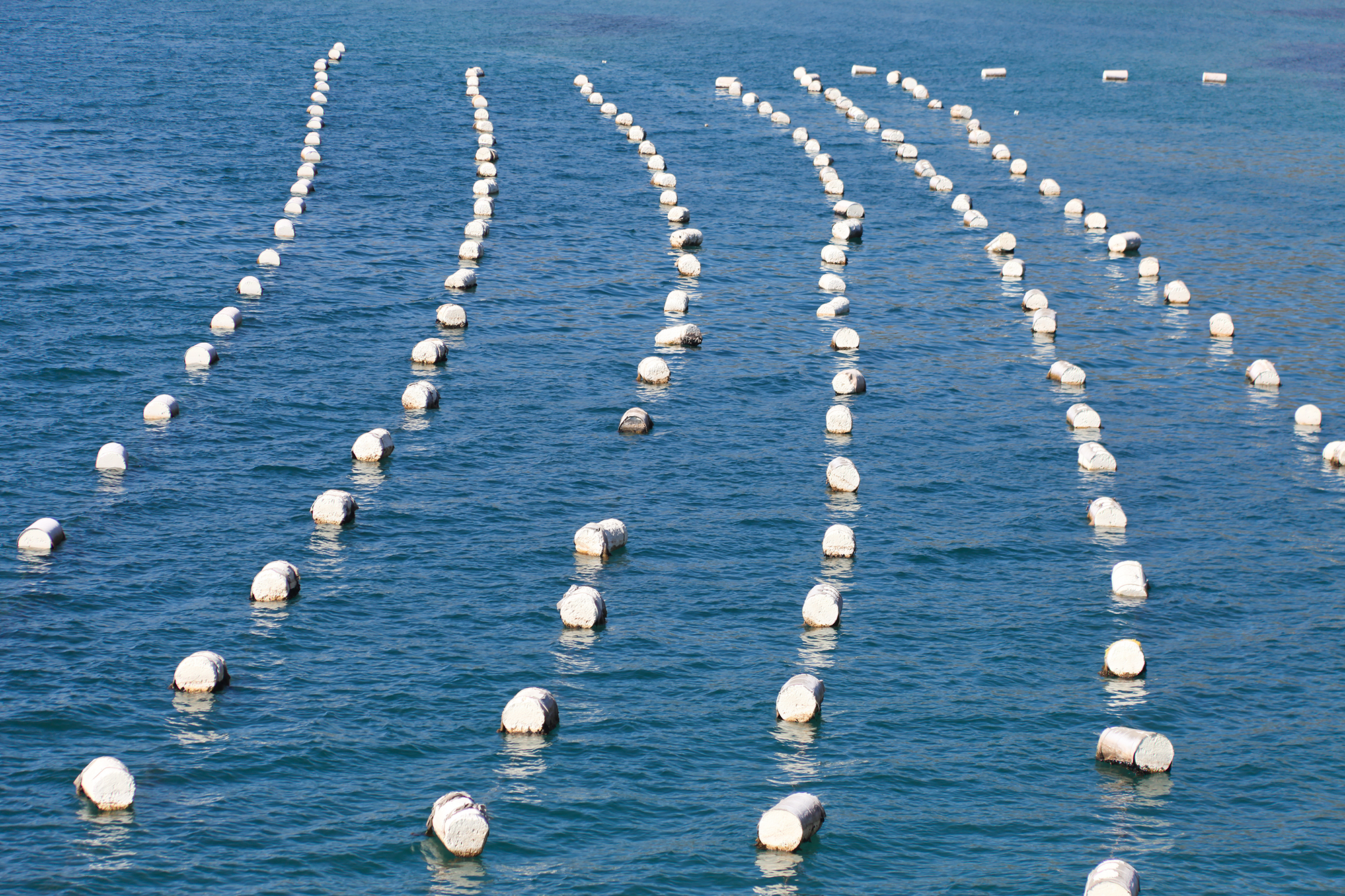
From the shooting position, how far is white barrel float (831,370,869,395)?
1446 inches

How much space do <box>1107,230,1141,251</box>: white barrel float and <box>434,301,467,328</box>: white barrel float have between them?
75.3 ft

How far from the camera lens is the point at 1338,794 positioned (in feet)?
70.9

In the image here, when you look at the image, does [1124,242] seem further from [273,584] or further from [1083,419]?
[273,584]

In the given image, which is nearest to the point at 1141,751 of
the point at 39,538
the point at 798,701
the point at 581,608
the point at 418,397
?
the point at 798,701

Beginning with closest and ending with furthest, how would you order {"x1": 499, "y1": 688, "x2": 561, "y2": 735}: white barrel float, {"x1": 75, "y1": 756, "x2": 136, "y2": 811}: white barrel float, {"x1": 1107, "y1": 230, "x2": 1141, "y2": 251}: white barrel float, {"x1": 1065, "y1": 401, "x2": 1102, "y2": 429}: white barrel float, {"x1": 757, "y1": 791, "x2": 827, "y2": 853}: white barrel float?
{"x1": 757, "y1": 791, "x2": 827, "y2": 853}: white barrel float → {"x1": 75, "y1": 756, "x2": 136, "y2": 811}: white barrel float → {"x1": 499, "y1": 688, "x2": 561, "y2": 735}: white barrel float → {"x1": 1065, "y1": 401, "x2": 1102, "y2": 429}: white barrel float → {"x1": 1107, "y1": 230, "x2": 1141, "y2": 251}: white barrel float

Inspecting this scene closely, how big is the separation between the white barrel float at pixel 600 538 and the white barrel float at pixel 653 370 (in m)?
9.04

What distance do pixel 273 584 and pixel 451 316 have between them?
1572 centimetres

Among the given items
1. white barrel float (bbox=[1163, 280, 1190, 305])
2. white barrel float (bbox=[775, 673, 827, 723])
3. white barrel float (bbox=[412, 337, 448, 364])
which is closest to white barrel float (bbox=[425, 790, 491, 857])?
white barrel float (bbox=[775, 673, 827, 723])

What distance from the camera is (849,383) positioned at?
120 feet

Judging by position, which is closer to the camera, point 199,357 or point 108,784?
point 108,784

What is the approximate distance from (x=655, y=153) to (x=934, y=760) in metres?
42.5

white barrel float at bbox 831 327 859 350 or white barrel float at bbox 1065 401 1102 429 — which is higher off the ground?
white barrel float at bbox 831 327 859 350

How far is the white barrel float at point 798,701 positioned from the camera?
74.5ft

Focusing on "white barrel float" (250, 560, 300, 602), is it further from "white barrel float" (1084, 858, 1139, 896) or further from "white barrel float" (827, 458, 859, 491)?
"white barrel float" (1084, 858, 1139, 896)
